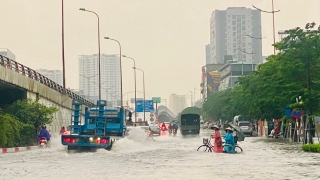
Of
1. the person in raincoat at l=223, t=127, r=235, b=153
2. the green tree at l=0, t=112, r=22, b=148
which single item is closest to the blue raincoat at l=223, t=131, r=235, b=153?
the person in raincoat at l=223, t=127, r=235, b=153

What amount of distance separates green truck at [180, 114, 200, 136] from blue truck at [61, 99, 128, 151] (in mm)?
38987

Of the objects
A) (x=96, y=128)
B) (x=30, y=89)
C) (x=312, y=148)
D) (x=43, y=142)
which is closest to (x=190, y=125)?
(x=30, y=89)

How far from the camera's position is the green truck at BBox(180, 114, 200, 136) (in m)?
75.1

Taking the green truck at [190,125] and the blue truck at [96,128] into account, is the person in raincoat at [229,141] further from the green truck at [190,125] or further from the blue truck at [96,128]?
the green truck at [190,125]

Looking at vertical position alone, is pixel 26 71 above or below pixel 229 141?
above

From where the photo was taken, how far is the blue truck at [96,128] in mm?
29656

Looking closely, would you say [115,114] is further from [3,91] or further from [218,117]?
[218,117]

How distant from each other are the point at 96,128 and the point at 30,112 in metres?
13.6

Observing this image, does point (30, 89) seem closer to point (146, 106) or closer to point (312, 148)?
point (312, 148)

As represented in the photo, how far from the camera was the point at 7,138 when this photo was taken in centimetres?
3809

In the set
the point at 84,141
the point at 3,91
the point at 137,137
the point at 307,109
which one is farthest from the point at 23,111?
the point at 307,109

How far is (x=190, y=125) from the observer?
76.5 meters

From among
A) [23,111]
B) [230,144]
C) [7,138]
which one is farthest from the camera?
[23,111]

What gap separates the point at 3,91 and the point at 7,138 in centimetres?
876
